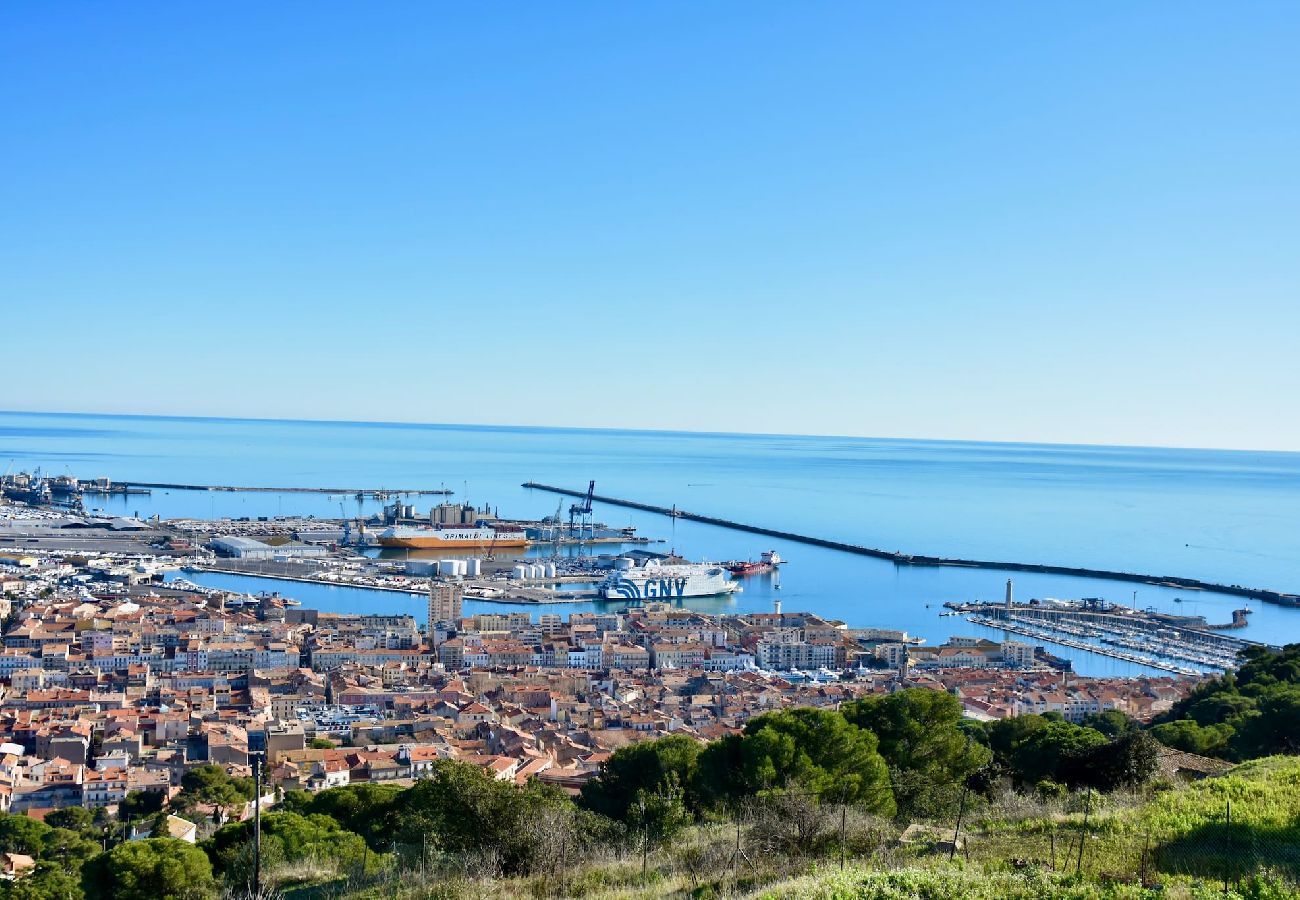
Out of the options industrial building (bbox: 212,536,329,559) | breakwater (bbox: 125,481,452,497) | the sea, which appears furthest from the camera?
breakwater (bbox: 125,481,452,497)

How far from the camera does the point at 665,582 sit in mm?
24922

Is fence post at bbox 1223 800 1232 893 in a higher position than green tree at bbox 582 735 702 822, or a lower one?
higher

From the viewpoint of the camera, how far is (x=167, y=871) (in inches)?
207

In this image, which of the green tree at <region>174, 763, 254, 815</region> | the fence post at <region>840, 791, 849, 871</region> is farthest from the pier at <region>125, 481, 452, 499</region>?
the fence post at <region>840, 791, 849, 871</region>

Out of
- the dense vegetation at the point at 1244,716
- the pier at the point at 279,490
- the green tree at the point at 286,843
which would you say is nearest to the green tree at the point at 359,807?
the green tree at the point at 286,843

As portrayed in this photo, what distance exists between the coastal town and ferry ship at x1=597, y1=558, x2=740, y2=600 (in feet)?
4.58

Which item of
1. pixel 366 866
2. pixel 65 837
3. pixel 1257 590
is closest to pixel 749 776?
pixel 366 866

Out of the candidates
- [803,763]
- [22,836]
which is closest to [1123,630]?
[803,763]

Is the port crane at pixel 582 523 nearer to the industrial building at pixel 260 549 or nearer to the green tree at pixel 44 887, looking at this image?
the industrial building at pixel 260 549

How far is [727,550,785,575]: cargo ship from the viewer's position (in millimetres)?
27766

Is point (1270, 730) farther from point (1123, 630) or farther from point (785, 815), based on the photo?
point (1123, 630)

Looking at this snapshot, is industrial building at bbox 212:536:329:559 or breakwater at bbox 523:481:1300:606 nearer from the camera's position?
breakwater at bbox 523:481:1300:606

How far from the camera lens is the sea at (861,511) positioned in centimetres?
2403

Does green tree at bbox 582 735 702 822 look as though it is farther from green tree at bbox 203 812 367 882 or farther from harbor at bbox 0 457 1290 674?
harbor at bbox 0 457 1290 674
